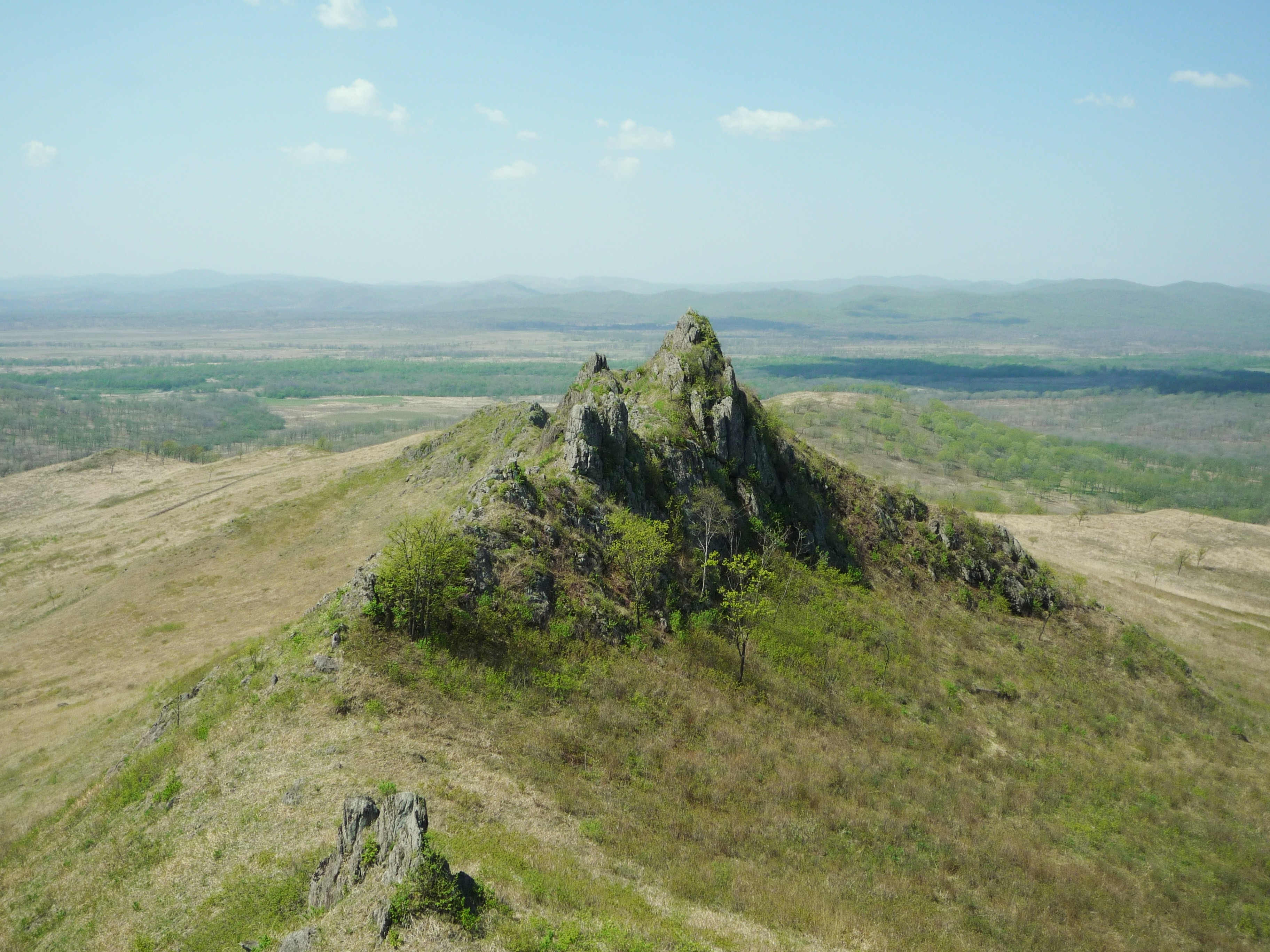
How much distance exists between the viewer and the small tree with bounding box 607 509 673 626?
42.8 metres

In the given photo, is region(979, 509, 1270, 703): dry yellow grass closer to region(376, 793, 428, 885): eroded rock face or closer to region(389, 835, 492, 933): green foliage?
region(389, 835, 492, 933): green foliage

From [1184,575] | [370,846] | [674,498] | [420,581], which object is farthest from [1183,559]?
[370,846]

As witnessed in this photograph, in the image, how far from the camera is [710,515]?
48.9m

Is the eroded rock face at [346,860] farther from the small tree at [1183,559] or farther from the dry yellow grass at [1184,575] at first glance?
the small tree at [1183,559]

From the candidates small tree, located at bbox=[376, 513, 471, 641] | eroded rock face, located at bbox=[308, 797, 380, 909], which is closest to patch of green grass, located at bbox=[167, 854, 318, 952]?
eroded rock face, located at bbox=[308, 797, 380, 909]

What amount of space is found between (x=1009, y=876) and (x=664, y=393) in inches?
1630

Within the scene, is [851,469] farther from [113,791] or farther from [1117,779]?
[113,791]

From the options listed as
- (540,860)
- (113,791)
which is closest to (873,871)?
(540,860)

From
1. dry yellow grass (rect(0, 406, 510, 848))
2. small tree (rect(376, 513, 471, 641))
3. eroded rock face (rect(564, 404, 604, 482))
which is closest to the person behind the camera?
small tree (rect(376, 513, 471, 641))

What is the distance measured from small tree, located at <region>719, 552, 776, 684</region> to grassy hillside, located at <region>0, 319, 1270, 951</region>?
2.54 ft

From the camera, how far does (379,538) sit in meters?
72.2

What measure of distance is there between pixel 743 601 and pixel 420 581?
64.0 feet

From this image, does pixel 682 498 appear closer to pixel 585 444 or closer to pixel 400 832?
pixel 585 444

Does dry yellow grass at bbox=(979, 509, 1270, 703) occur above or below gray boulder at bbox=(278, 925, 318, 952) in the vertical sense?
below
